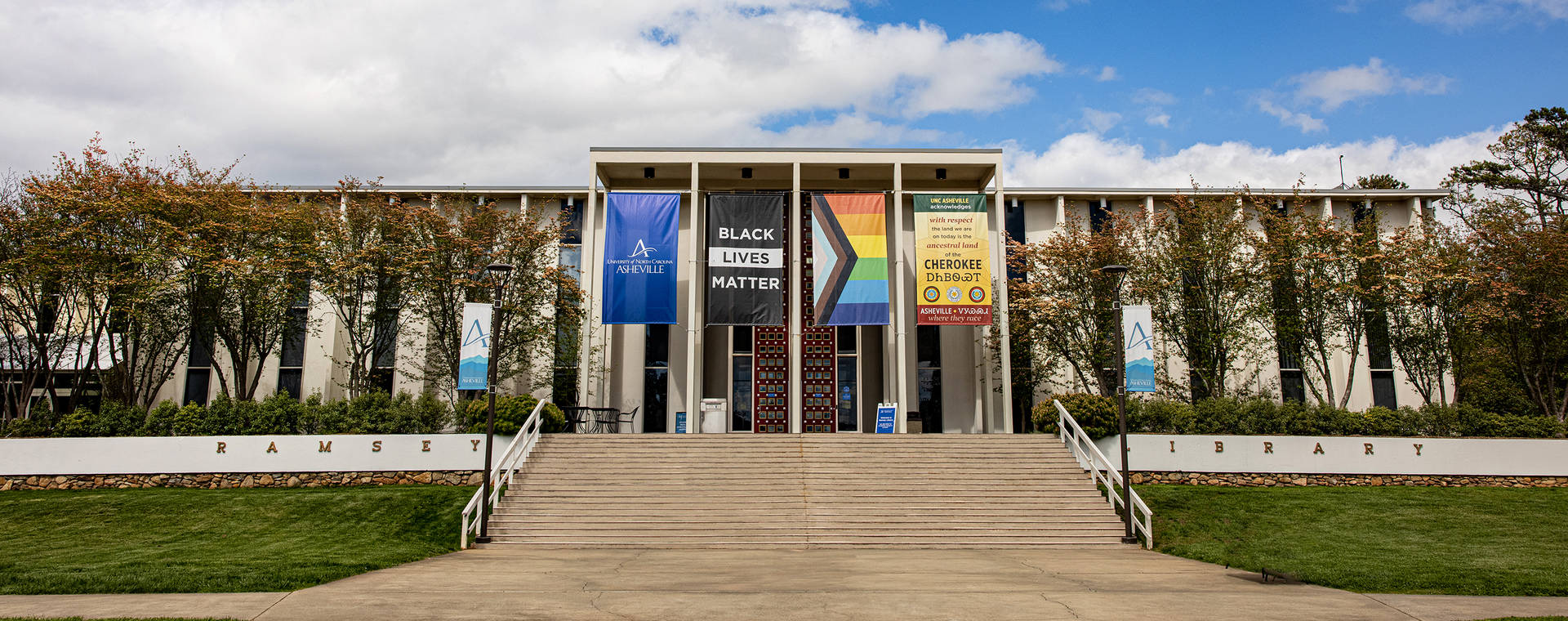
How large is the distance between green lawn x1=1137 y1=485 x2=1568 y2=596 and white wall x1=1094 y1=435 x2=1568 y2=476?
2.51ft

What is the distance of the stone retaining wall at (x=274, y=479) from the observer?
19.3m

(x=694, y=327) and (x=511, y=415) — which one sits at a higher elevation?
(x=694, y=327)

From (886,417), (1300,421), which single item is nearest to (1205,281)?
(1300,421)

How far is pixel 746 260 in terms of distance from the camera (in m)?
24.0

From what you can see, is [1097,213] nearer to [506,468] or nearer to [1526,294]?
[1526,294]

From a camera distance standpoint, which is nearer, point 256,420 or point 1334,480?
point 1334,480

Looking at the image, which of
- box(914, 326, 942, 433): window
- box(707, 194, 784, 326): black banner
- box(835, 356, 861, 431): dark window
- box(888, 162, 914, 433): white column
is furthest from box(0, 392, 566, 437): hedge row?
box(914, 326, 942, 433): window

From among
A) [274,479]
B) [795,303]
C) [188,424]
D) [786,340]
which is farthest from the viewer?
[786,340]

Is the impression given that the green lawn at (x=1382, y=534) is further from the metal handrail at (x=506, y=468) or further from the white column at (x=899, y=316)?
the metal handrail at (x=506, y=468)

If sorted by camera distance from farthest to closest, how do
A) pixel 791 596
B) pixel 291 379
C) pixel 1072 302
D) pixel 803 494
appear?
pixel 291 379 < pixel 1072 302 < pixel 803 494 < pixel 791 596

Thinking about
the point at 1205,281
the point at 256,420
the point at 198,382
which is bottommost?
the point at 256,420

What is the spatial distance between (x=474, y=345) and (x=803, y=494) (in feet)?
22.8

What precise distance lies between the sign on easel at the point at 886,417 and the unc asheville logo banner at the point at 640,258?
619 cm

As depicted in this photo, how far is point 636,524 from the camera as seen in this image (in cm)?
1589
